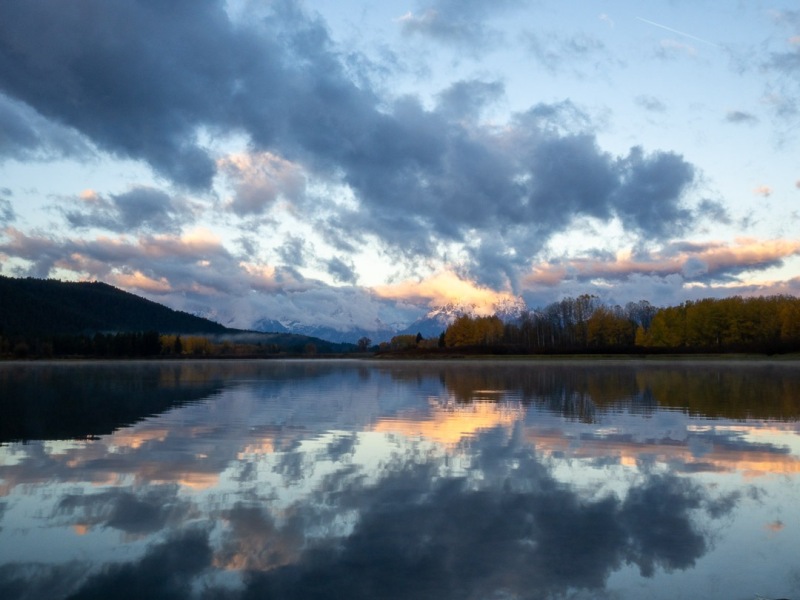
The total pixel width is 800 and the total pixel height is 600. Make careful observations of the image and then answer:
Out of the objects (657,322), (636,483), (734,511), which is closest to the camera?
(734,511)

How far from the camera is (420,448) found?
20.3m

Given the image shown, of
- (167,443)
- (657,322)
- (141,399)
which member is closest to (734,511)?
(167,443)

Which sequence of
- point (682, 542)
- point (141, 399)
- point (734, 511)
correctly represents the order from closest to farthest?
point (682, 542) < point (734, 511) < point (141, 399)

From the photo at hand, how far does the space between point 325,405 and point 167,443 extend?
14787 mm

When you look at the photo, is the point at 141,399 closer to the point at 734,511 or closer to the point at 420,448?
the point at 420,448

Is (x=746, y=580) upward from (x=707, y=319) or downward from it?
downward

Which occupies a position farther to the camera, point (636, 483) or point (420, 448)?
point (420, 448)

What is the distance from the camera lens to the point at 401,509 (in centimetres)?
1312

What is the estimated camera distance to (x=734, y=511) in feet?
42.7

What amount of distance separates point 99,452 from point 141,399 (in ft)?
69.7

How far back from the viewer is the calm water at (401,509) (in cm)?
935

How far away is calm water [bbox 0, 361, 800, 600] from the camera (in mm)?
9352

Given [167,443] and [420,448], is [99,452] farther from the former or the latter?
[420,448]

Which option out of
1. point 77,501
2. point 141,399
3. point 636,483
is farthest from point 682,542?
point 141,399
